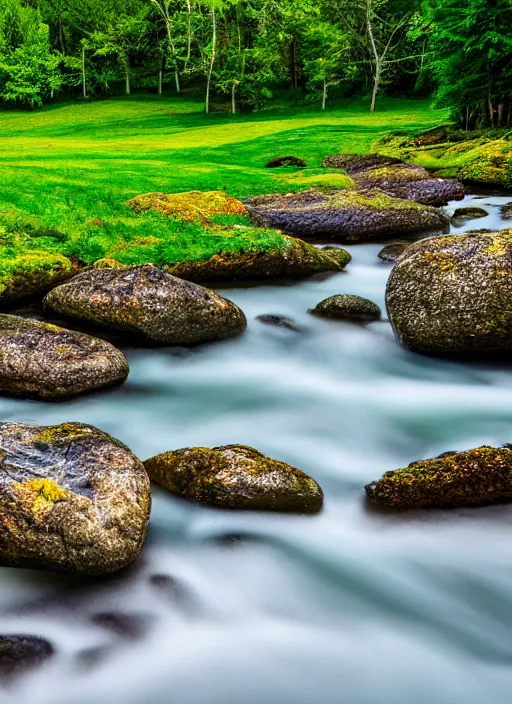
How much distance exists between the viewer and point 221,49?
168 feet

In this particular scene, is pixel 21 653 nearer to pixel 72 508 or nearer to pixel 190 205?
pixel 72 508

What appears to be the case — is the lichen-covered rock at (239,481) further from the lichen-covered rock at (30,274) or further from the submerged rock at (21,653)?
the lichen-covered rock at (30,274)

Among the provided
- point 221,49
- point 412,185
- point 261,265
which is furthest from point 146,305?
point 221,49

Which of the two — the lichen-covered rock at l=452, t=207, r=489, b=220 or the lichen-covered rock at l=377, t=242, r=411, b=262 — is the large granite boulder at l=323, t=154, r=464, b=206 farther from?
the lichen-covered rock at l=377, t=242, r=411, b=262

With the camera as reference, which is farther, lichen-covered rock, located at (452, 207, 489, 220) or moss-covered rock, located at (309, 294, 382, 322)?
lichen-covered rock, located at (452, 207, 489, 220)

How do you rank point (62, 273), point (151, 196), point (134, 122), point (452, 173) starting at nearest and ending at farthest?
point (62, 273)
point (151, 196)
point (452, 173)
point (134, 122)

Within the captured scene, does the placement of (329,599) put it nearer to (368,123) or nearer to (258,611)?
(258,611)

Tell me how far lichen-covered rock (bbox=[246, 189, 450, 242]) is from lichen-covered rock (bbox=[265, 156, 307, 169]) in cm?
831

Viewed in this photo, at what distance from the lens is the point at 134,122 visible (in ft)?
141

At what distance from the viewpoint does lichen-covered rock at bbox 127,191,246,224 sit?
43.0 ft

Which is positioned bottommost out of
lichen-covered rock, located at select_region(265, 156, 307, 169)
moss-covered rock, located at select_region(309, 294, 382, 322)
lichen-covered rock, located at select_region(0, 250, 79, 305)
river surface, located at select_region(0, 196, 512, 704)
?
river surface, located at select_region(0, 196, 512, 704)

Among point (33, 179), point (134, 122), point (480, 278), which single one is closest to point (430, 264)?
point (480, 278)

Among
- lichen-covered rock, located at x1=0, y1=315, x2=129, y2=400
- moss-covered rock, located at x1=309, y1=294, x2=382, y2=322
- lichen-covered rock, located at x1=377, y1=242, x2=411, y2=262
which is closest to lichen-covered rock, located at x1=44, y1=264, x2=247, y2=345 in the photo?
lichen-covered rock, located at x1=0, y1=315, x2=129, y2=400

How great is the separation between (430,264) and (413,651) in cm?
519
